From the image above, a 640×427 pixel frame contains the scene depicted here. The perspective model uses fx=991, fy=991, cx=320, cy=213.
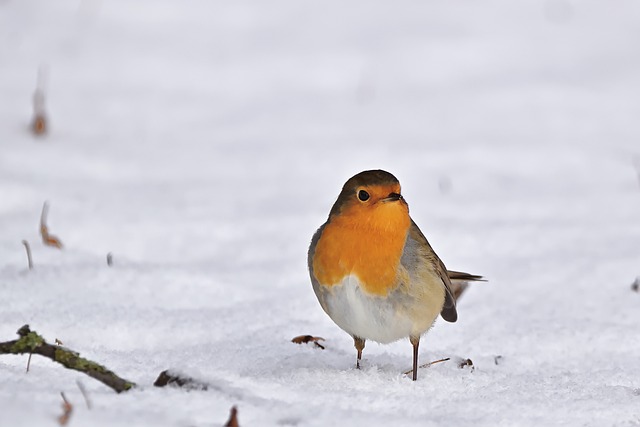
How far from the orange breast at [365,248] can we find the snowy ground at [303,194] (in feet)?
1.22

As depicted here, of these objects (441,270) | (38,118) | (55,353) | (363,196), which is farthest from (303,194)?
(55,353)

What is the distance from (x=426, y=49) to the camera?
32.6ft

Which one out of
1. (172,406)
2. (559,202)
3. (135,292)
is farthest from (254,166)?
(172,406)

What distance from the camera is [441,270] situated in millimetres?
4113

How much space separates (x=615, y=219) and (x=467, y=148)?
5.62ft

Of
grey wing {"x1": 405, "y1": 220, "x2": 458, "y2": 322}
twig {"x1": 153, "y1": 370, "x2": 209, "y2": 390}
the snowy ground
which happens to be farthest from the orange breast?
twig {"x1": 153, "y1": 370, "x2": 209, "y2": 390}

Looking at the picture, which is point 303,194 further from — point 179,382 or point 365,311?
point 179,382

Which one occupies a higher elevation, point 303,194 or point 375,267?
point 303,194

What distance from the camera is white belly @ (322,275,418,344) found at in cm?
377

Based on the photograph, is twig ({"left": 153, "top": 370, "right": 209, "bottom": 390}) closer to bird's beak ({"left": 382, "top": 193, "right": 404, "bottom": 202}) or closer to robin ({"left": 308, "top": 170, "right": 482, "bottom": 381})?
robin ({"left": 308, "top": 170, "right": 482, "bottom": 381})

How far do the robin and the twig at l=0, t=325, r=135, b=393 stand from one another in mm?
1033

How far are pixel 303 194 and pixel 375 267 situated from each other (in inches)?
136

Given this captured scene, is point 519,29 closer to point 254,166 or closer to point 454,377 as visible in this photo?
point 254,166

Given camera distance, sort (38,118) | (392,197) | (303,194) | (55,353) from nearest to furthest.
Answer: (55,353) < (392,197) < (303,194) < (38,118)
